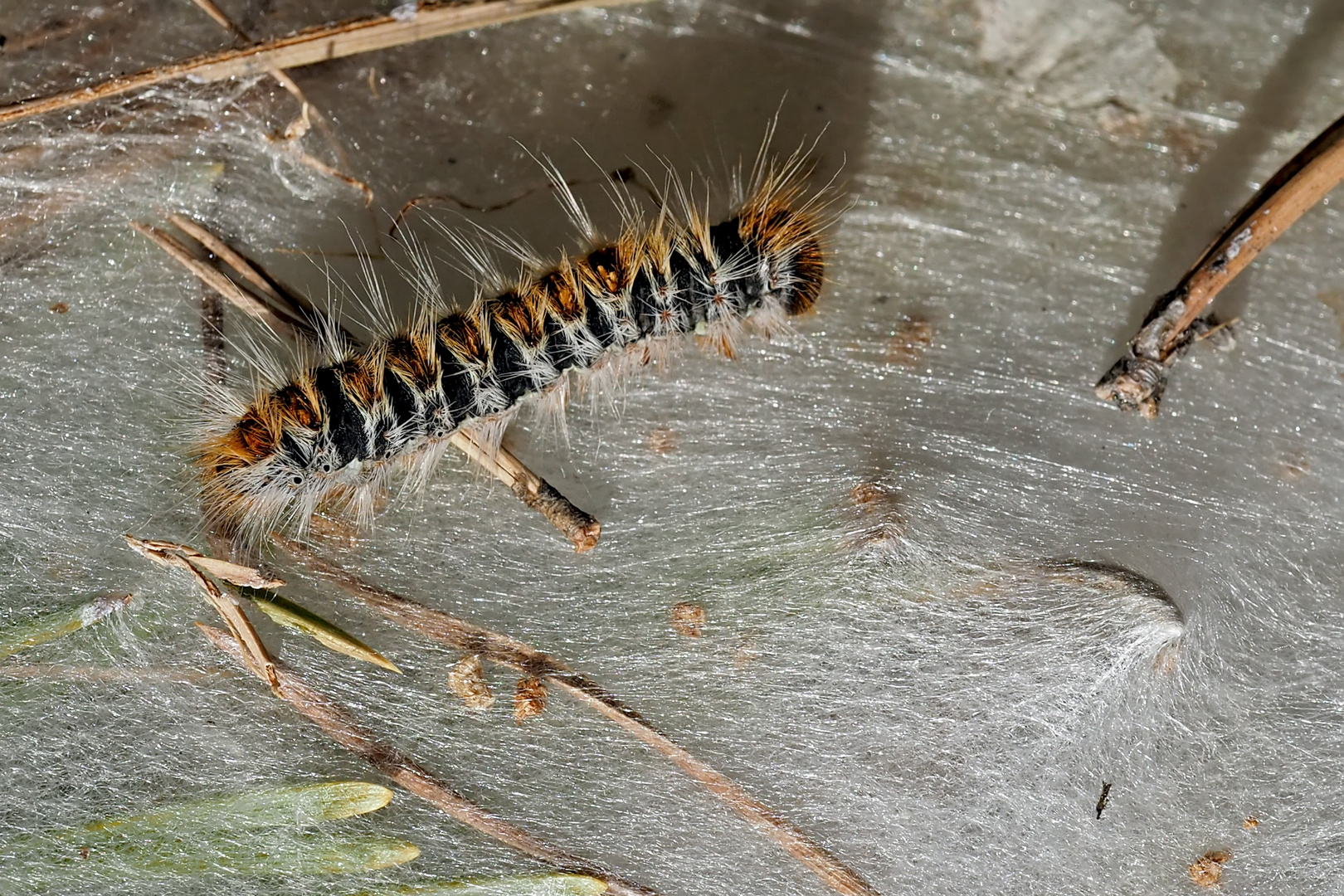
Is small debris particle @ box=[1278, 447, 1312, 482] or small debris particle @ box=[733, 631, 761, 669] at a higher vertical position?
small debris particle @ box=[1278, 447, 1312, 482]

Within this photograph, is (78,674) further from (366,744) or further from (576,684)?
(576,684)

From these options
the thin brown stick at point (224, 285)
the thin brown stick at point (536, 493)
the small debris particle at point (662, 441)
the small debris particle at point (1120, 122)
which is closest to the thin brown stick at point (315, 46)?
the thin brown stick at point (224, 285)

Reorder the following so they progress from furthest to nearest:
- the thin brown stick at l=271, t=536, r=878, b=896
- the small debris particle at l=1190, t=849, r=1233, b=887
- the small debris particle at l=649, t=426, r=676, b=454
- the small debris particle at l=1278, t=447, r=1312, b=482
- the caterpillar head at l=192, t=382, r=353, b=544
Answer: the small debris particle at l=1278, t=447, r=1312, b=482 → the small debris particle at l=649, t=426, r=676, b=454 → the small debris particle at l=1190, t=849, r=1233, b=887 → the thin brown stick at l=271, t=536, r=878, b=896 → the caterpillar head at l=192, t=382, r=353, b=544

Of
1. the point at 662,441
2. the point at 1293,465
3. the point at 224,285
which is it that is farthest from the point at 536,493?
the point at 1293,465

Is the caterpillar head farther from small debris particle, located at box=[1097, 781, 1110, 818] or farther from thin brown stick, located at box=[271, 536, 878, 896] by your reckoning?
small debris particle, located at box=[1097, 781, 1110, 818]

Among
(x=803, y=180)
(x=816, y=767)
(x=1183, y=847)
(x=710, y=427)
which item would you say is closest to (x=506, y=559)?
(x=710, y=427)

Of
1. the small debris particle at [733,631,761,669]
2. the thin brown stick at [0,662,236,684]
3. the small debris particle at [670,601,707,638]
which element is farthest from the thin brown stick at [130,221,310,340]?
the small debris particle at [733,631,761,669]

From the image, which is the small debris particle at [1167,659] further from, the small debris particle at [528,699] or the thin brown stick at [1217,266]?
the small debris particle at [528,699]
